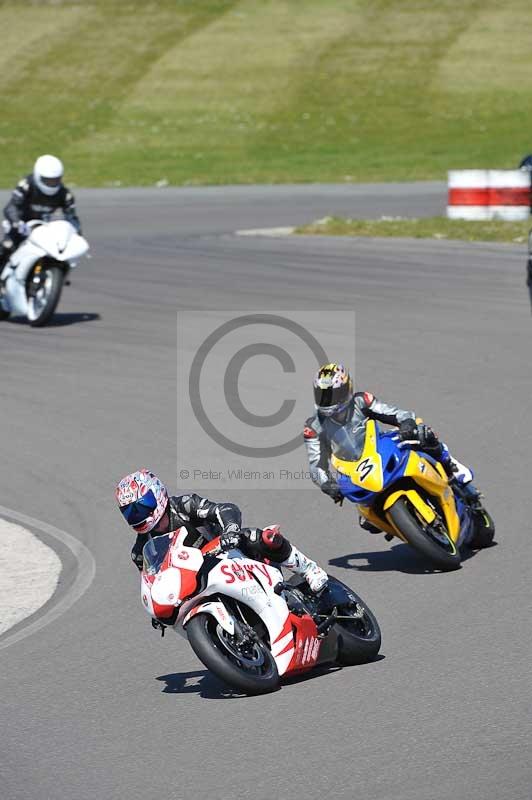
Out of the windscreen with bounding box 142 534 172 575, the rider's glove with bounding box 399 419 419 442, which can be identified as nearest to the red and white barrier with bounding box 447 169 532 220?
the rider's glove with bounding box 399 419 419 442

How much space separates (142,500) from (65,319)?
38.8 ft

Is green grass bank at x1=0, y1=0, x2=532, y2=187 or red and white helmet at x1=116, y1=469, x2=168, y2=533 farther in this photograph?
green grass bank at x1=0, y1=0, x2=532, y2=187

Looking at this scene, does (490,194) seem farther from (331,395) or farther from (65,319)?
(331,395)

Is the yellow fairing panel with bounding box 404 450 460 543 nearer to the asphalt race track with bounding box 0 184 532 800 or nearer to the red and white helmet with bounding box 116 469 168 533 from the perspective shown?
the asphalt race track with bounding box 0 184 532 800

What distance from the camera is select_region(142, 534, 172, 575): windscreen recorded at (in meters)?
7.64

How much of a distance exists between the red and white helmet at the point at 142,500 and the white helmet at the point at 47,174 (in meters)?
11.0

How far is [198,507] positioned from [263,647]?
0.81 metres

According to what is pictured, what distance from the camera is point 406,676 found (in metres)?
7.64

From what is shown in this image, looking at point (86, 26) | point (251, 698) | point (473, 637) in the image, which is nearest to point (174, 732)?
point (251, 698)

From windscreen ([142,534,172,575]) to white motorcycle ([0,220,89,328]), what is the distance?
34.4 ft

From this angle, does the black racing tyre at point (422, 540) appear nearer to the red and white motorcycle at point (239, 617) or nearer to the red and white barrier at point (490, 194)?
the red and white motorcycle at point (239, 617)

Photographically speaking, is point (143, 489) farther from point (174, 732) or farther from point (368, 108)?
point (368, 108)
